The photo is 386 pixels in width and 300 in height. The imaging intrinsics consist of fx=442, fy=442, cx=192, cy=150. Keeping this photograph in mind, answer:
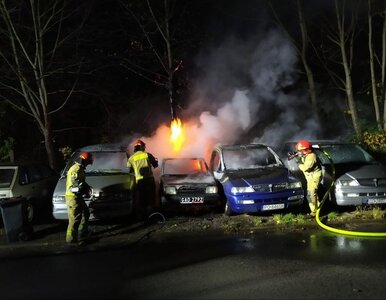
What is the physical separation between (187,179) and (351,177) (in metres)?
3.82

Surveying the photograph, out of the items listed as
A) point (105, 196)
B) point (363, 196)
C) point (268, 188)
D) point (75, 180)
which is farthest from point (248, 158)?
point (75, 180)

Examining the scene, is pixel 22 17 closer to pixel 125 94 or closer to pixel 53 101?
pixel 53 101

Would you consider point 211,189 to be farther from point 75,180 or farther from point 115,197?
point 75,180

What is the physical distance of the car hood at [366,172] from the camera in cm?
1009

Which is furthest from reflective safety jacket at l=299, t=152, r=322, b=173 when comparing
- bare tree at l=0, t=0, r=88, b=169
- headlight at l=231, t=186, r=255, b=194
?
bare tree at l=0, t=0, r=88, b=169

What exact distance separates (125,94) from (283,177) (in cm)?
1236

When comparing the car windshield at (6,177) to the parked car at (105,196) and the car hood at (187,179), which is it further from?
the car hood at (187,179)

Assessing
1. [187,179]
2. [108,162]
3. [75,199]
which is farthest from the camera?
Result: [108,162]

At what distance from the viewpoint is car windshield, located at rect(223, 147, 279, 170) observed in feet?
36.5

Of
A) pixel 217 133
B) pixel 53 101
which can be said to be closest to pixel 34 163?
pixel 217 133

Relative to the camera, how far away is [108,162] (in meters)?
11.4

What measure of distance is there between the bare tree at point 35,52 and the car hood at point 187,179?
479 cm

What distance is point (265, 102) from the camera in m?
17.3

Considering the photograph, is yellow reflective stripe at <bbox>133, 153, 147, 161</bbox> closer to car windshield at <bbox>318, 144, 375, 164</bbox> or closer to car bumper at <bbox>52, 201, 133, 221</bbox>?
car bumper at <bbox>52, 201, 133, 221</bbox>
